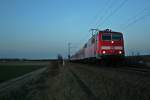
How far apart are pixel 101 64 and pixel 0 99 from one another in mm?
20820

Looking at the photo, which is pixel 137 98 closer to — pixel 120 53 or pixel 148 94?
pixel 148 94

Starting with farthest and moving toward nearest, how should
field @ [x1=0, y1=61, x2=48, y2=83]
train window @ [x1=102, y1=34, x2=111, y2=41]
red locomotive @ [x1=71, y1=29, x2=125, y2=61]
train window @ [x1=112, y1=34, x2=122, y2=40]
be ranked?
field @ [x1=0, y1=61, x2=48, y2=83] < train window @ [x1=112, y1=34, x2=122, y2=40] < train window @ [x1=102, y1=34, x2=111, y2=41] < red locomotive @ [x1=71, y1=29, x2=125, y2=61]

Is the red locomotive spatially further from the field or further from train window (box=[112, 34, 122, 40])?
the field

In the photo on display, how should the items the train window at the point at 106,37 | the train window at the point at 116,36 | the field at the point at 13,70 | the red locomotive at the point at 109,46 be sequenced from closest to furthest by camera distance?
the red locomotive at the point at 109,46 < the train window at the point at 106,37 < the train window at the point at 116,36 < the field at the point at 13,70

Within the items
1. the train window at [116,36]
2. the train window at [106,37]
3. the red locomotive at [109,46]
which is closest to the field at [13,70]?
the red locomotive at [109,46]

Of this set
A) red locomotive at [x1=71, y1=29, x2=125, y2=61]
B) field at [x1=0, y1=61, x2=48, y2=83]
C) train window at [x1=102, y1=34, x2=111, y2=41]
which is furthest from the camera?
field at [x1=0, y1=61, x2=48, y2=83]

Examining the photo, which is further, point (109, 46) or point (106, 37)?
point (106, 37)

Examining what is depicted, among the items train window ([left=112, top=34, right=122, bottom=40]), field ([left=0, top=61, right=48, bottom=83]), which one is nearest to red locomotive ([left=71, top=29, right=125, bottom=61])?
train window ([left=112, top=34, right=122, bottom=40])

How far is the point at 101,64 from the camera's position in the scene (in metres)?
33.2

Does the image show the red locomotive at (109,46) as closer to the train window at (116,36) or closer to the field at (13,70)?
the train window at (116,36)

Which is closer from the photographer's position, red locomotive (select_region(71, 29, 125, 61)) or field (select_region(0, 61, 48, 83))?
red locomotive (select_region(71, 29, 125, 61))

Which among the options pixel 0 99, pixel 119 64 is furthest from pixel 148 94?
pixel 119 64

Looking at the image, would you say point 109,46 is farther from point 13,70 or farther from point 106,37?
point 13,70

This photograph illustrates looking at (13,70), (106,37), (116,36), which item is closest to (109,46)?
(106,37)
